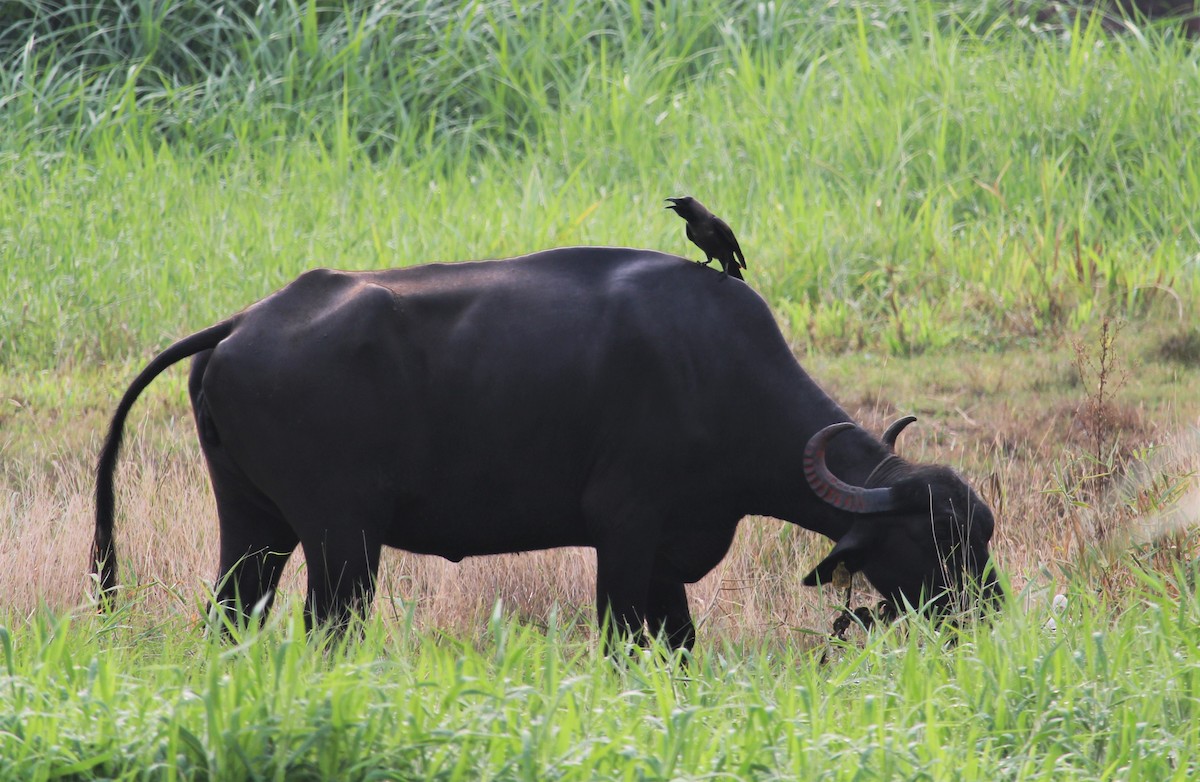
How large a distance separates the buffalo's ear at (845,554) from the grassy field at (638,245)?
192 millimetres

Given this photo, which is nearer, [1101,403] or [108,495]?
[108,495]

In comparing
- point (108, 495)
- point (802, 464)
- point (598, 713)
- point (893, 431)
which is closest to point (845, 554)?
point (802, 464)

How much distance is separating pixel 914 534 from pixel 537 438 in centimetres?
116

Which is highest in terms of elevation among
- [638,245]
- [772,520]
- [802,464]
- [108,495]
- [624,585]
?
[638,245]

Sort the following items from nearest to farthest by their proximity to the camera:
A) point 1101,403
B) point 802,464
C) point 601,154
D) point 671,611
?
1. point 802,464
2. point 671,611
3. point 1101,403
4. point 601,154

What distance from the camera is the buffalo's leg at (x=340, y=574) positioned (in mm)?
4461

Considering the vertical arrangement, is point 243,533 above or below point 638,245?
below

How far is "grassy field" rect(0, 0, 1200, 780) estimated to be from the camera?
3.40 metres

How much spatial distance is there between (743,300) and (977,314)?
13.5ft

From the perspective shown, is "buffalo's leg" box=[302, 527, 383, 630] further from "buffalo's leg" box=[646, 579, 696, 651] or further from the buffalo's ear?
the buffalo's ear

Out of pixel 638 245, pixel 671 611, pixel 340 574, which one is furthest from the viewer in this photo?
pixel 638 245

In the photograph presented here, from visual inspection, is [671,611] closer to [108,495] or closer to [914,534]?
[914,534]

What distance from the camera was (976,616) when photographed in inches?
174

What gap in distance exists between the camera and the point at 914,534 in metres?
4.61
